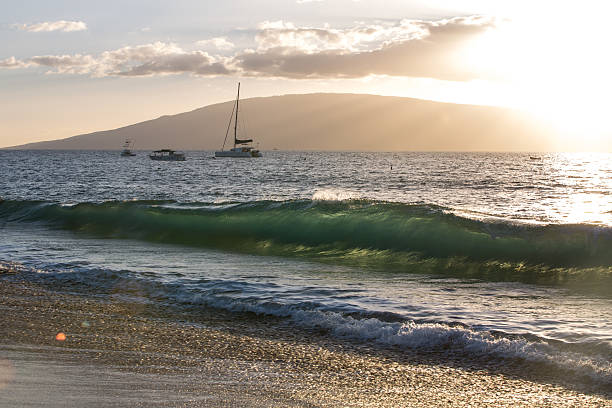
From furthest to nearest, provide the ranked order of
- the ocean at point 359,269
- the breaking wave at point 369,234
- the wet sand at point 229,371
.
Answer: the breaking wave at point 369,234, the ocean at point 359,269, the wet sand at point 229,371

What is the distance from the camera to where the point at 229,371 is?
6.21 m

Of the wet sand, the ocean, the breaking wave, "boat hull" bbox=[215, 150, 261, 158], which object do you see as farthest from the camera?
"boat hull" bbox=[215, 150, 261, 158]

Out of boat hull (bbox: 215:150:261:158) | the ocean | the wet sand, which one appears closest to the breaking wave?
the ocean

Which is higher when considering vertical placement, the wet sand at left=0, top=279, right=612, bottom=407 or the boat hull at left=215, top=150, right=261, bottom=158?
the boat hull at left=215, top=150, right=261, bottom=158

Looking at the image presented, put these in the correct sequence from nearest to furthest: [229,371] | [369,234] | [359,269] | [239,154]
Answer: [229,371] < [359,269] < [369,234] < [239,154]

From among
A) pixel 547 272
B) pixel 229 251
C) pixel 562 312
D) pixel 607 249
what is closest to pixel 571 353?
pixel 562 312

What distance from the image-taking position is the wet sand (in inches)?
212

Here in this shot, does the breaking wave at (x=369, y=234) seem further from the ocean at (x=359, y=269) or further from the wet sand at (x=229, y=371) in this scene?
the wet sand at (x=229, y=371)

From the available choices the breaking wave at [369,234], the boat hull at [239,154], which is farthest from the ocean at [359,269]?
the boat hull at [239,154]

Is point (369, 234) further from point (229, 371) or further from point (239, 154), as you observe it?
point (239, 154)

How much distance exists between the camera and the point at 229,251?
59.1 feet

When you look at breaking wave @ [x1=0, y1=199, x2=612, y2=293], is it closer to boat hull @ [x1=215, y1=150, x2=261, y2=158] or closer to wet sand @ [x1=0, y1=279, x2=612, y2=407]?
wet sand @ [x1=0, y1=279, x2=612, y2=407]

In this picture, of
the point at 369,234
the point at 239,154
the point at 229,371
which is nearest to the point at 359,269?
the point at 369,234

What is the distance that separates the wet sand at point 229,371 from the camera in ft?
17.6
